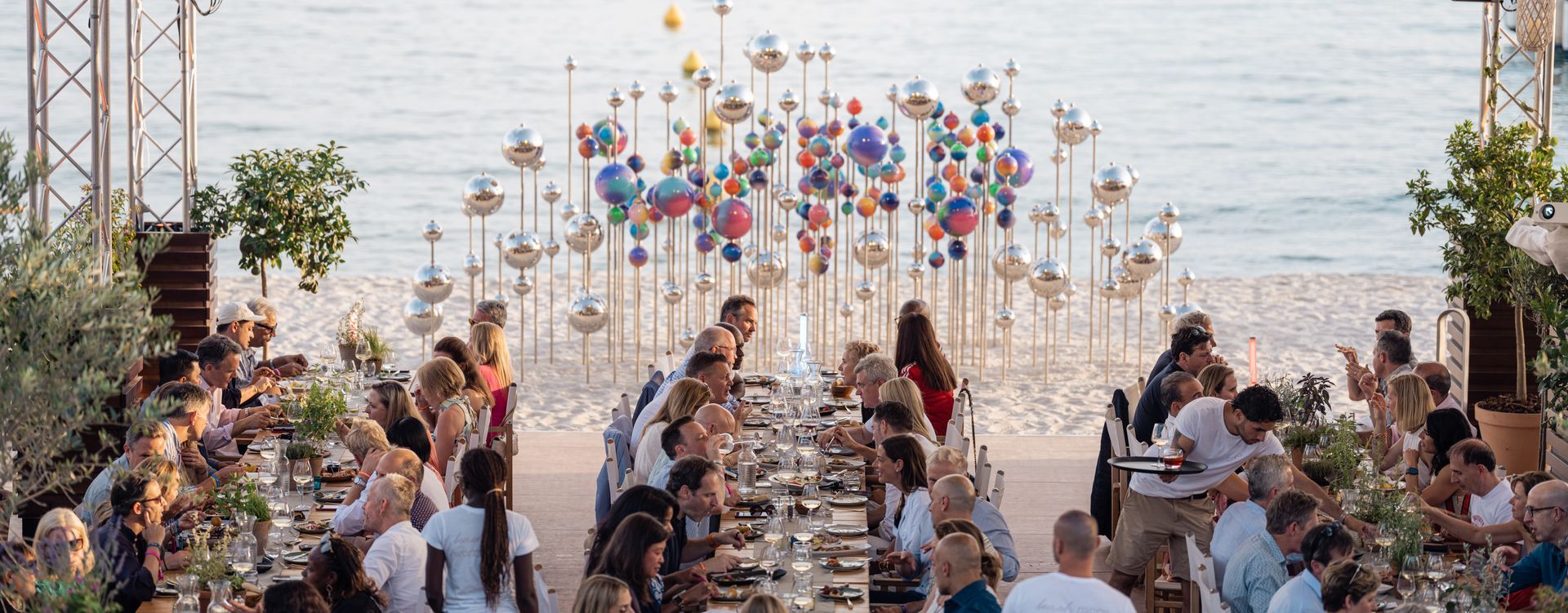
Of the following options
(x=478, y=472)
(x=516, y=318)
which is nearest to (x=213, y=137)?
(x=516, y=318)

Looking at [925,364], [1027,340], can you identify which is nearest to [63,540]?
[925,364]

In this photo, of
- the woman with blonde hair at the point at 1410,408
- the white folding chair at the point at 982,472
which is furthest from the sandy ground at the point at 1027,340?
the white folding chair at the point at 982,472

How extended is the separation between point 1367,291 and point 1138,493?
1271 cm

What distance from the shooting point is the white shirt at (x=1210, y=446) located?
7004 millimetres

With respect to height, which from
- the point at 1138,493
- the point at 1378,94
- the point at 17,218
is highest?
the point at 1378,94

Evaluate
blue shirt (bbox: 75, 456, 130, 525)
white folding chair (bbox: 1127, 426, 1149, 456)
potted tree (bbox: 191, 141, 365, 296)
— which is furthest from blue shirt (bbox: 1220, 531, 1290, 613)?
potted tree (bbox: 191, 141, 365, 296)

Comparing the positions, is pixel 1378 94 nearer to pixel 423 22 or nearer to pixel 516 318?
pixel 423 22

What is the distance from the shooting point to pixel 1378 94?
32219mm

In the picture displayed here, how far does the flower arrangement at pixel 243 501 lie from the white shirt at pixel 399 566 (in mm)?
542

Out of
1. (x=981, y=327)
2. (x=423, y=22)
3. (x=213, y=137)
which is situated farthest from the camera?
(x=423, y=22)

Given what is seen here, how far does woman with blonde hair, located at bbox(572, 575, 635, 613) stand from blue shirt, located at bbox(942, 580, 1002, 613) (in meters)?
0.98

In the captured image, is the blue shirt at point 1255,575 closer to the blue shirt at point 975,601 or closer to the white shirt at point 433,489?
the blue shirt at point 975,601

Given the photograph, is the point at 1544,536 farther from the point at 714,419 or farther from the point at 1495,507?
the point at 714,419

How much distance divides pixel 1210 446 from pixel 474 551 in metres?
2.99
